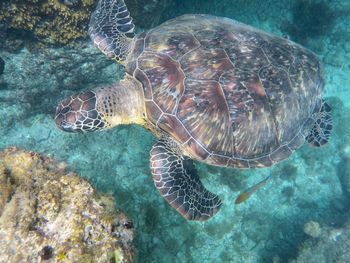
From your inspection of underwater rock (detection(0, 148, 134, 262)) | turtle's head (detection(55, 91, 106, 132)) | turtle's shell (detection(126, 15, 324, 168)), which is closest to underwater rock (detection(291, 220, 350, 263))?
turtle's shell (detection(126, 15, 324, 168))

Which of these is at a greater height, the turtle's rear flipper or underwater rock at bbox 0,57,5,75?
underwater rock at bbox 0,57,5,75

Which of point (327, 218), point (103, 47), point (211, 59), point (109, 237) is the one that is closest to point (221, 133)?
point (211, 59)

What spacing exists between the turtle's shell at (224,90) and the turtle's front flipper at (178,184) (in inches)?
10.5

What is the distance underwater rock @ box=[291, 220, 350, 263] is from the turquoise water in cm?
5

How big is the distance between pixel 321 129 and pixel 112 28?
151 inches

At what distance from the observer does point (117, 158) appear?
5176mm

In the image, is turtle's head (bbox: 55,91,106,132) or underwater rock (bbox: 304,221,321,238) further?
underwater rock (bbox: 304,221,321,238)

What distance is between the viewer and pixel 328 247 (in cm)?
537

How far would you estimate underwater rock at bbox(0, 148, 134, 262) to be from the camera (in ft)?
7.44

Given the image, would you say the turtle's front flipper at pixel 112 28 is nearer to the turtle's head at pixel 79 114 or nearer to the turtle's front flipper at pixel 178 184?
the turtle's head at pixel 79 114

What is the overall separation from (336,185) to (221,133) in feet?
14.5

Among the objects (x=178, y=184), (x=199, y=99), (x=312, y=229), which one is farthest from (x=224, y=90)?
(x=312, y=229)

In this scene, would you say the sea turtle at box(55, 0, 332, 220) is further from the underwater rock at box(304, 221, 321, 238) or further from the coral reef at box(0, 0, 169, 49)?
the underwater rock at box(304, 221, 321, 238)

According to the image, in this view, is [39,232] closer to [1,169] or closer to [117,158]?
[1,169]
